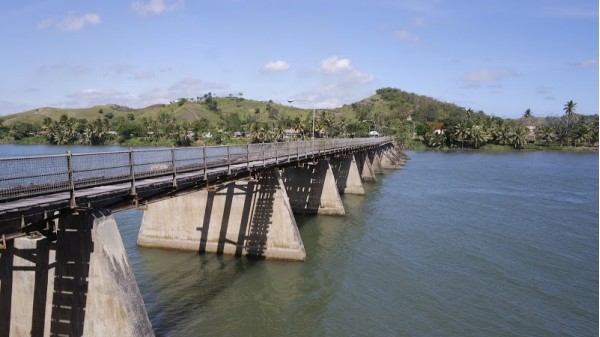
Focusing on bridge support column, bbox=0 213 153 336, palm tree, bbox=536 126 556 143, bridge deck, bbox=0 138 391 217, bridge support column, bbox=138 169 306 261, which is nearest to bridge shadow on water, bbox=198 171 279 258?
bridge support column, bbox=138 169 306 261

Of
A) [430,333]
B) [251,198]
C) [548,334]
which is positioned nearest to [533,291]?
[548,334]

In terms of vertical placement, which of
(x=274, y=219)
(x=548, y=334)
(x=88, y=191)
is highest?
(x=88, y=191)

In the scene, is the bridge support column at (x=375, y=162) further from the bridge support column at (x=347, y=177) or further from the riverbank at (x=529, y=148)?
the riverbank at (x=529, y=148)

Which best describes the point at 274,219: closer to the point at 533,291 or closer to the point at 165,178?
the point at 165,178

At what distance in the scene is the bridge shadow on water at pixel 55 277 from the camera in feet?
41.6

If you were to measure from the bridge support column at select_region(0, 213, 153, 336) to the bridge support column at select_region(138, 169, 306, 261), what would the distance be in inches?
517

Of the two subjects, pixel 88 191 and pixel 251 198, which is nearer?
pixel 88 191

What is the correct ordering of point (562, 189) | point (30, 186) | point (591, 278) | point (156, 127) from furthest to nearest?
point (156, 127) → point (562, 189) → point (591, 278) → point (30, 186)

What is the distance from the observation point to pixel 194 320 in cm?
1892

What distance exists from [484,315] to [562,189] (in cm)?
4890

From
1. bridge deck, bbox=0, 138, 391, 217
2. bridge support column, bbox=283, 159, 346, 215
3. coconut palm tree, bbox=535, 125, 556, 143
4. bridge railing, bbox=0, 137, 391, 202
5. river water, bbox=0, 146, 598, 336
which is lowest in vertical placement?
river water, bbox=0, 146, 598, 336

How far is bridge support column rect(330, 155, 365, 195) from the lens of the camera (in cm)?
5259

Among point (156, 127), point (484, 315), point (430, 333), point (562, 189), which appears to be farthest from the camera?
point (156, 127)

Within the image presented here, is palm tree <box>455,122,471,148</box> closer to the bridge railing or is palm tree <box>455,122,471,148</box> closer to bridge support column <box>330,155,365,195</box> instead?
bridge support column <box>330,155,365,195</box>
